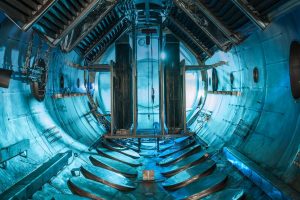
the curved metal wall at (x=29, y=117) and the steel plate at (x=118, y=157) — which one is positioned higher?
the curved metal wall at (x=29, y=117)

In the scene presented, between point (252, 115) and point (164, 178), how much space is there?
1.84m

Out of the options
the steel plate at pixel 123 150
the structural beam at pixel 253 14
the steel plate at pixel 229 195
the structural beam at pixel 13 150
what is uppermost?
the structural beam at pixel 253 14

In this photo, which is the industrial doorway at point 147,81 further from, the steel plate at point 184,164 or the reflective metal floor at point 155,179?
the steel plate at point 184,164

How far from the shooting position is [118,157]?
686 centimetres

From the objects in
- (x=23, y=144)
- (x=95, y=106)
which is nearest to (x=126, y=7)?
(x=95, y=106)

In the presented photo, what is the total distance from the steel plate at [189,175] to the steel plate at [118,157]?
146 centimetres

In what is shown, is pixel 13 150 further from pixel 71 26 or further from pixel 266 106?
pixel 266 106

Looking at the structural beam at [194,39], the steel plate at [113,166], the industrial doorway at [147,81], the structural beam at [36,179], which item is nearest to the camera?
the structural beam at [36,179]

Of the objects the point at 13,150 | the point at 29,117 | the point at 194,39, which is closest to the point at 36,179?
the point at 13,150

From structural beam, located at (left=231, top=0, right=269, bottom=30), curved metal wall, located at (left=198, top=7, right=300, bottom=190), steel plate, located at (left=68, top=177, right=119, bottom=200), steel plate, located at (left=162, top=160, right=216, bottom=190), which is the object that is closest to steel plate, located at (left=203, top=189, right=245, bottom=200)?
curved metal wall, located at (left=198, top=7, right=300, bottom=190)

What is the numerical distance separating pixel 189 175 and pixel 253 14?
8.48ft

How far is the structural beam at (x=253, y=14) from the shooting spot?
408cm

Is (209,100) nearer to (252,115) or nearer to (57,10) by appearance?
(252,115)

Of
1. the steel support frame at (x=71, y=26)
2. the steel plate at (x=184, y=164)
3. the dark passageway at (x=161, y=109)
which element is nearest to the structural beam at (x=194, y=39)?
the dark passageway at (x=161, y=109)
